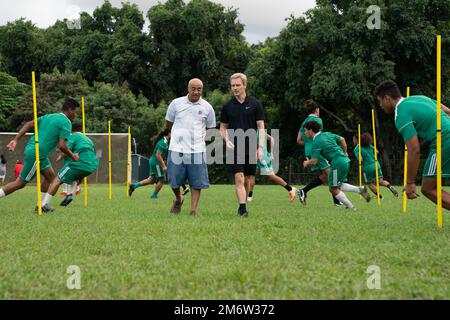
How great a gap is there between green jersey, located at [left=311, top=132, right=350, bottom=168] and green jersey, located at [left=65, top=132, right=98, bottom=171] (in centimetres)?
436

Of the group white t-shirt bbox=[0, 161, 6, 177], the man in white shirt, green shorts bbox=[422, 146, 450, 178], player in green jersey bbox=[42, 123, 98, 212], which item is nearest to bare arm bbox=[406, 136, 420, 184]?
green shorts bbox=[422, 146, 450, 178]

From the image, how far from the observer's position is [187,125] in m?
9.70

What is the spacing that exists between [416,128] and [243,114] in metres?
3.22

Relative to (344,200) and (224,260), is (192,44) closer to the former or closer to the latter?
(344,200)

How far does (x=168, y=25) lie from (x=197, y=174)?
4149 centimetres

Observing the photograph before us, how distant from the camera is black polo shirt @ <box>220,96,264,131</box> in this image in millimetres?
9727

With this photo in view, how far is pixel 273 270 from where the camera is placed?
4527 millimetres

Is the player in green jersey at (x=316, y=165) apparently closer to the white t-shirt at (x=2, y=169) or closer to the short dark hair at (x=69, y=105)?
the short dark hair at (x=69, y=105)

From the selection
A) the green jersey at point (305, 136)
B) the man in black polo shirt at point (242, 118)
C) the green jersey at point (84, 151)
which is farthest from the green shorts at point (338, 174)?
the green jersey at point (84, 151)

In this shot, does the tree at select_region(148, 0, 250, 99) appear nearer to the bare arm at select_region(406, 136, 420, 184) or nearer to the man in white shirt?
the man in white shirt

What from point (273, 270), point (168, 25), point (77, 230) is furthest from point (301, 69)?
point (273, 270)

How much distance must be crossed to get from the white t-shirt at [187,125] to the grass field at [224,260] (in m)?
2.01

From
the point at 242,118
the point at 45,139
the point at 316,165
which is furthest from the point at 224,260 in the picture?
the point at 316,165
